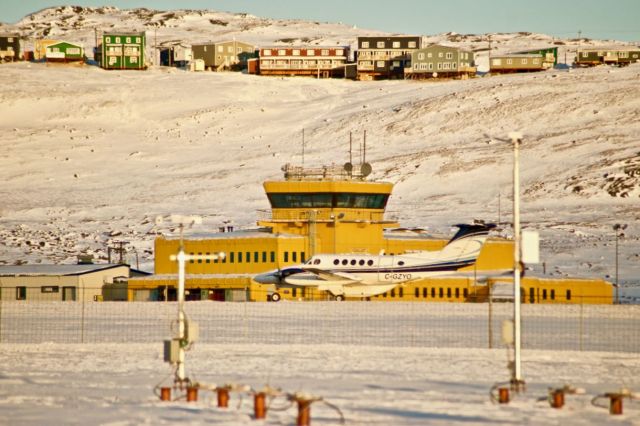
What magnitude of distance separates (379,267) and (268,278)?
5.67 m

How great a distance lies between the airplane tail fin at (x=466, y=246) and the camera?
6028 centimetres

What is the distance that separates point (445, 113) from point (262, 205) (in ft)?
136

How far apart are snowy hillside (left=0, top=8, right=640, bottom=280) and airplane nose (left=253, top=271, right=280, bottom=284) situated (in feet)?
78.3

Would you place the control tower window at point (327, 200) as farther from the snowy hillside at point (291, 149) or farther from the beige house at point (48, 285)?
the snowy hillside at point (291, 149)

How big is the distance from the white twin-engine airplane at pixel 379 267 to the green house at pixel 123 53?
13316 centimetres

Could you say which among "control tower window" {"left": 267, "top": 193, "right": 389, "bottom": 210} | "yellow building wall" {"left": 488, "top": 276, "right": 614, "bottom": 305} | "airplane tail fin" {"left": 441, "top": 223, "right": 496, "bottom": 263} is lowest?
"yellow building wall" {"left": 488, "top": 276, "right": 614, "bottom": 305}

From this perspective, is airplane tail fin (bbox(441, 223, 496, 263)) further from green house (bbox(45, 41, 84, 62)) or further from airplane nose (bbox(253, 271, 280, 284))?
green house (bbox(45, 41, 84, 62))

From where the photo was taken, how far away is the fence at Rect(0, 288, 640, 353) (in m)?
39.5

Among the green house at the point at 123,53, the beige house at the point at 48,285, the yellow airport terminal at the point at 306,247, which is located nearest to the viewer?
the yellow airport terminal at the point at 306,247

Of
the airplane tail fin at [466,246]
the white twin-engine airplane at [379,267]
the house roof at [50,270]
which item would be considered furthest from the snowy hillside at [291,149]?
the house roof at [50,270]

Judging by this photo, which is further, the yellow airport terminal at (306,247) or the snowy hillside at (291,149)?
the snowy hillside at (291,149)

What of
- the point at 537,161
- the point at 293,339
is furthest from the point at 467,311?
the point at 537,161

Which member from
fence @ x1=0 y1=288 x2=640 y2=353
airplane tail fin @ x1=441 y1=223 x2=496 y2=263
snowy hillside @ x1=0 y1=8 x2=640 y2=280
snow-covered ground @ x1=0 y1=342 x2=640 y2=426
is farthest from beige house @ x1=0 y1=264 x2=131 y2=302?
snow-covered ground @ x1=0 y1=342 x2=640 y2=426

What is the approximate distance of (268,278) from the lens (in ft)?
200
